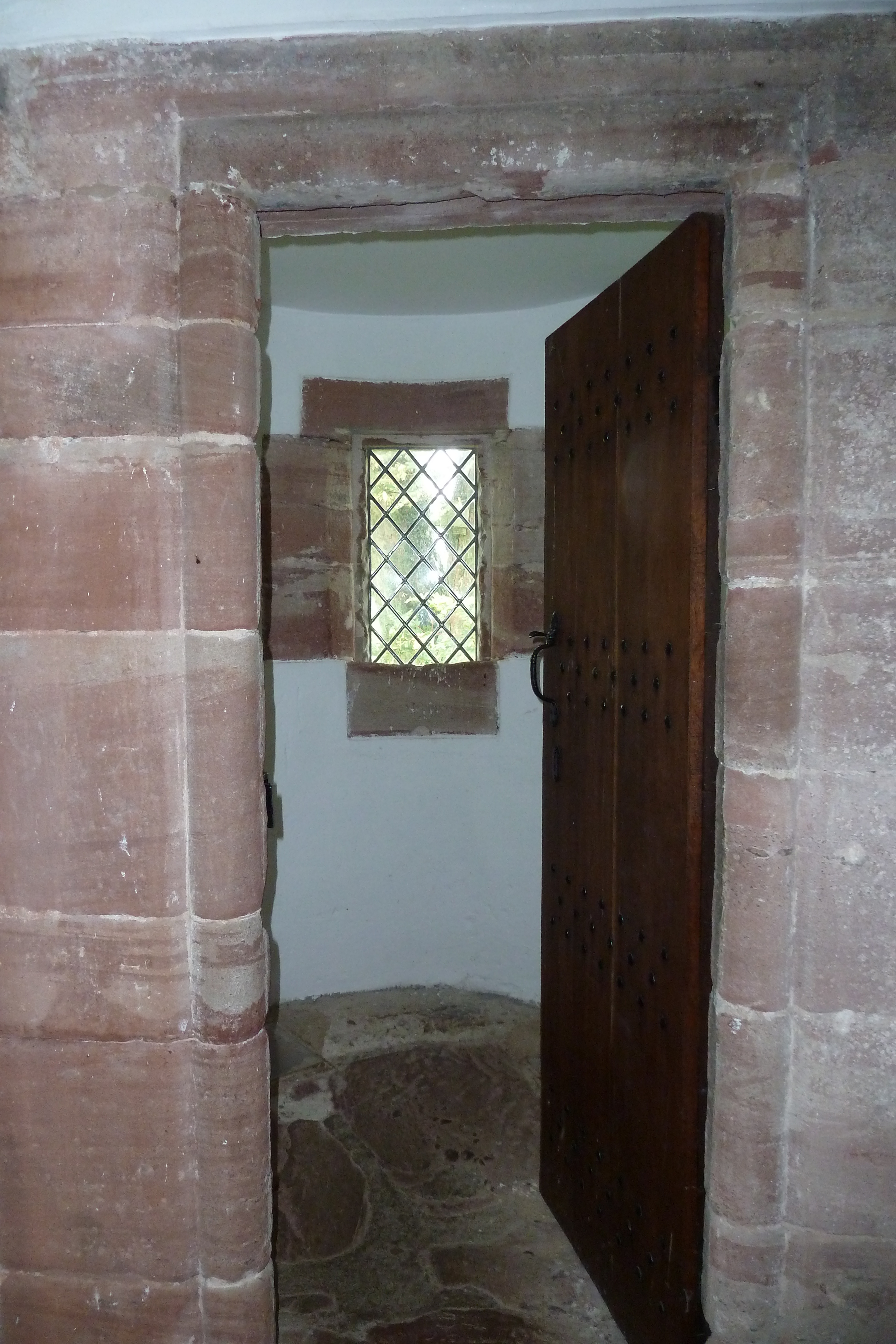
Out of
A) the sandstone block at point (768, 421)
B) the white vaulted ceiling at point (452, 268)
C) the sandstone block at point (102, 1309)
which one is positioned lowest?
the sandstone block at point (102, 1309)

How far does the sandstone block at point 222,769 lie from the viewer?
63.9 inches

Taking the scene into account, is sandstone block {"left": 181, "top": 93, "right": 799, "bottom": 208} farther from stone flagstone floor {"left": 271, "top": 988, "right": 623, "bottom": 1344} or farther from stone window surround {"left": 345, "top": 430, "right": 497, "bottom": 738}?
stone flagstone floor {"left": 271, "top": 988, "right": 623, "bottom": 1344}

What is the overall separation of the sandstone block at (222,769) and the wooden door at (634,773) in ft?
2.74

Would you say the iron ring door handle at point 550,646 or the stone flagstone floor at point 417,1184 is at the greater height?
the iron ring door handle at point 550,646

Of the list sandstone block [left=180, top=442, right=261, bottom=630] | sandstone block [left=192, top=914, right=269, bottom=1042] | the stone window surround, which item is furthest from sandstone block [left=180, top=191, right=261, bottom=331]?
the stone window surround

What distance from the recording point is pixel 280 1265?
7.70 ft

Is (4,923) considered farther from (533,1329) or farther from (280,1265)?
(533,1329)

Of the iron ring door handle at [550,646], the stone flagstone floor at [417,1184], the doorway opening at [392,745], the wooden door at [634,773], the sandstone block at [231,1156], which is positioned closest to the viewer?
the sandstone block at [231,1156]

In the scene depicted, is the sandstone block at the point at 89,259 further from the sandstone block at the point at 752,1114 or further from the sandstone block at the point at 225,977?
the sandstone block at the point at 752,1114

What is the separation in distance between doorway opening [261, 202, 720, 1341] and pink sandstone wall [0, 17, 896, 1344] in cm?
144

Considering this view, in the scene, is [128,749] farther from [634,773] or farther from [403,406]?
[403,406]

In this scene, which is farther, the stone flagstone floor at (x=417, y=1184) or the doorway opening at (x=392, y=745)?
the doorway opening at (x=392, y=745)

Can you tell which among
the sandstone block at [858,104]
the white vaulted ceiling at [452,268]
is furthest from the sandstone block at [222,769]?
the white vaulted ceiling at [452,268]

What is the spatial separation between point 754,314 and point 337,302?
2192 mm
